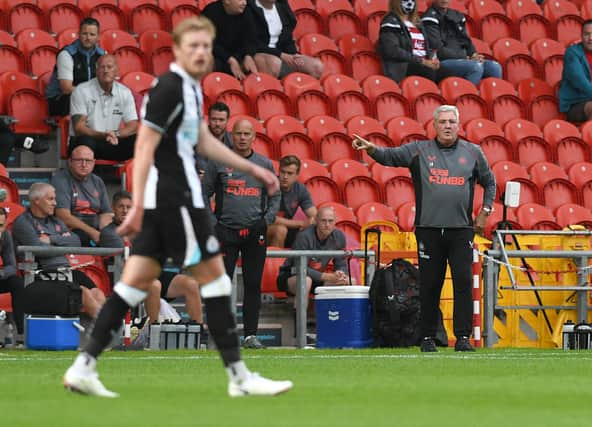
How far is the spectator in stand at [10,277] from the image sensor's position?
12164 mm

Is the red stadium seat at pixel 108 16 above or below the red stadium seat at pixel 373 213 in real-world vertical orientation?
above

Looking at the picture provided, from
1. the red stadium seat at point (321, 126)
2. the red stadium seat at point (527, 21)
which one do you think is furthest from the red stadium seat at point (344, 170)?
the red stadium seat at point (527, 21)

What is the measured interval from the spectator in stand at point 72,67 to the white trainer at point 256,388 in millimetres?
8680

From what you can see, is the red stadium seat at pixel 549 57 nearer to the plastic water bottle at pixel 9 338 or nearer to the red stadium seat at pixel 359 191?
the red stadium seat at pixel 359 191

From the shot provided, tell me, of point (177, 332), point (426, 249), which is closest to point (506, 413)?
point (426, 249)

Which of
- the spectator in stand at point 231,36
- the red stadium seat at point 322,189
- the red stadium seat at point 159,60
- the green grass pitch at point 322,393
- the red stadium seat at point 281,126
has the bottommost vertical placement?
the green grass pitch at point 322,393

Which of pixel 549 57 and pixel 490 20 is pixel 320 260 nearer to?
pixel 549 57

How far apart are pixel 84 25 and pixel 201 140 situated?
8557 mm

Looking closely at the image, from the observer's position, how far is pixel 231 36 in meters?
16.5

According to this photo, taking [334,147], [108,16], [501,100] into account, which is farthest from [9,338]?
[501,100]

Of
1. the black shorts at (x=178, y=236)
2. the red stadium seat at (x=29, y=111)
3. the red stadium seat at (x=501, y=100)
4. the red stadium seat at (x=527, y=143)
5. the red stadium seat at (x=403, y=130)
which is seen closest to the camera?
the black shorts at (x=178, y=236)

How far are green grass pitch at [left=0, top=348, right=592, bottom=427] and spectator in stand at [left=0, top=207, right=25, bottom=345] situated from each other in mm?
1937

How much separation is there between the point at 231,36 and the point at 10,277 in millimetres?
5287

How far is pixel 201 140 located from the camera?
6.59 m
